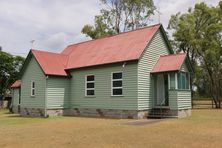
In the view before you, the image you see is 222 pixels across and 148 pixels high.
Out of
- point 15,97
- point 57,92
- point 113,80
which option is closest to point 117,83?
point 113,80

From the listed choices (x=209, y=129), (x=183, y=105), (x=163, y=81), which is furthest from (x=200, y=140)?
(x=163, y=81)

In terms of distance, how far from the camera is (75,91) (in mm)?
24531

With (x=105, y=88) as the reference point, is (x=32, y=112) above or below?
below

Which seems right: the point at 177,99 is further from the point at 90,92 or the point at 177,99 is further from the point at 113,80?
the point at 90,92

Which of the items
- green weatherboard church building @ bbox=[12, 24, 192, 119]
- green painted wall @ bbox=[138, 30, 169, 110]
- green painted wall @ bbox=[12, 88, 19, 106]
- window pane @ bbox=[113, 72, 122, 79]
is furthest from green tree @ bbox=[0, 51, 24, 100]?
green painted wall @ bbox=[138, 30, 169, 110]

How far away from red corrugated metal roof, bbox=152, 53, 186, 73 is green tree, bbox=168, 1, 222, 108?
1754 cm

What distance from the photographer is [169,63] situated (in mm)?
20609

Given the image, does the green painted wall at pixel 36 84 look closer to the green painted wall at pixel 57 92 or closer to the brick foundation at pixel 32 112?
the brick foundation at pixel 32 112

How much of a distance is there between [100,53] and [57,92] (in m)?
4.84

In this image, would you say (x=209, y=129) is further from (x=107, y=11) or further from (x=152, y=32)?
(x=107, y=11)

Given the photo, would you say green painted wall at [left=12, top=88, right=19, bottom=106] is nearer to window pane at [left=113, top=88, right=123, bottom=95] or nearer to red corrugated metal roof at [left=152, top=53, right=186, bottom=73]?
window pane at [left=113, top=88, right=123, bottom=95]

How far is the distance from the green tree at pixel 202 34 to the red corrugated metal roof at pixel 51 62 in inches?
726

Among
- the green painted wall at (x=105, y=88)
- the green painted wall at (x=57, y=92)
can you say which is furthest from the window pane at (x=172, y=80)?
the green painted wall at (x=57, y=92)

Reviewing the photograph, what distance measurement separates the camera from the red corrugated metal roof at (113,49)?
21066 millimetres
